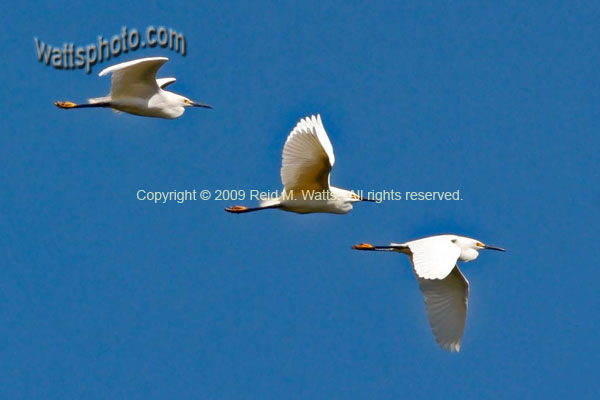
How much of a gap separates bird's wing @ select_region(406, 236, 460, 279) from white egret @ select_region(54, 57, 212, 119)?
Result: 154 inches

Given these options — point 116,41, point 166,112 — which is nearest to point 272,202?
point 166,112

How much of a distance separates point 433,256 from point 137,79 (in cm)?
464

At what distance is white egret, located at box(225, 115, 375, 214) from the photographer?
16125 mm

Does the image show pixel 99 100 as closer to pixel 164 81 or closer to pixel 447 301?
pixel 164 81

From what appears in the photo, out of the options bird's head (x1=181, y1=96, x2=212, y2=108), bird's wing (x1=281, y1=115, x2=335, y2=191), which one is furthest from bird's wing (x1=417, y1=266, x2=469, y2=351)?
bird's head (x1=181, y1=96, x2=212, y2=108)

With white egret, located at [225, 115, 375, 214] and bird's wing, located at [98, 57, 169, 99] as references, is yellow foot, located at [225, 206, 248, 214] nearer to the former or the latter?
white egret, located at [225, 115, 375, 214]

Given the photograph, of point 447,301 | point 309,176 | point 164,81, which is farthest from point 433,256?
point 164,81

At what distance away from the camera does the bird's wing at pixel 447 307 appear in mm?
17594

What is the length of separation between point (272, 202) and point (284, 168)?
98cm

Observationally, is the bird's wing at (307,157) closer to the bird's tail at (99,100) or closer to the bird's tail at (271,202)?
the bird's tail at (271,202)

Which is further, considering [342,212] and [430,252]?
[342,212]

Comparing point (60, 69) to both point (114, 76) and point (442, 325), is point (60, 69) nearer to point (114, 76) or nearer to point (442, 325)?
point (114, 76)

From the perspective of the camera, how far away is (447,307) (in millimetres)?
17641

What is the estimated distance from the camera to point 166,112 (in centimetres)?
1838
